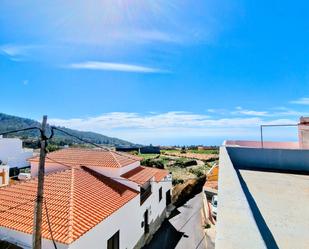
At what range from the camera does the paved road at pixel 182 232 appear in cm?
1686

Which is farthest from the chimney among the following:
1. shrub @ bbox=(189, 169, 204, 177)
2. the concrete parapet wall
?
shrub @ bbox=(189, 169, 204, 177)

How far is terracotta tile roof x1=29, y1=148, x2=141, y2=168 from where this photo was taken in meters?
18.3

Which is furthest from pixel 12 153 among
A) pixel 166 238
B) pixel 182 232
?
pixel 182 232

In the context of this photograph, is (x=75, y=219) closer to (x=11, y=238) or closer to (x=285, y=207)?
(x=11, y=238)

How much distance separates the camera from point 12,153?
46.2 metres

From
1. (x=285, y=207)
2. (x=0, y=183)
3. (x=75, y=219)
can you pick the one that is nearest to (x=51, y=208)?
(x=75, y=219)

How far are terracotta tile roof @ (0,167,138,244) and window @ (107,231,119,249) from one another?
1.35 metres

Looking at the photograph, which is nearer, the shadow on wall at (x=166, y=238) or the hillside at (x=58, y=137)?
the hillside at (x=58, y=137)

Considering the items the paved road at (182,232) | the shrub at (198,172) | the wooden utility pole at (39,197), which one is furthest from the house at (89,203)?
the shrub at (198,172)

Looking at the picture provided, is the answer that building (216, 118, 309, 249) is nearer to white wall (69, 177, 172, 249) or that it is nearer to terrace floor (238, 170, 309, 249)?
terrace floor (238, 170, 309, 249)

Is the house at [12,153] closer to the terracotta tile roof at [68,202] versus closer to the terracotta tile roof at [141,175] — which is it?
the terracotta tile roof at [141,175]

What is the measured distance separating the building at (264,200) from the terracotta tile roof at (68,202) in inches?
254

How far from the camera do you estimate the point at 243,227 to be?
199cm

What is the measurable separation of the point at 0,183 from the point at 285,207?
1045 inches
